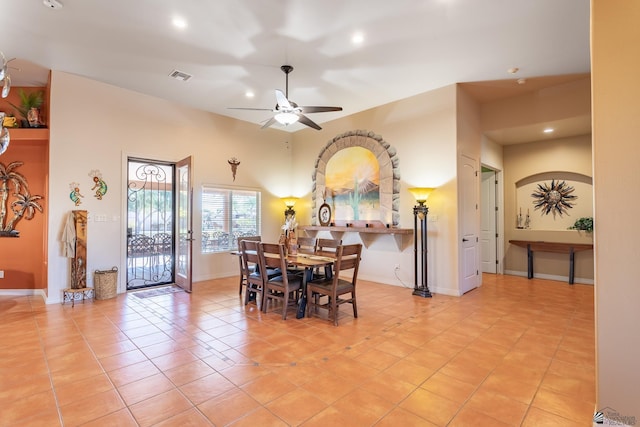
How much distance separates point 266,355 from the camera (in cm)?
282

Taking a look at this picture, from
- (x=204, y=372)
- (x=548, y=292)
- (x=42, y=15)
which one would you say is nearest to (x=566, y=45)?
(x=548, y=292)

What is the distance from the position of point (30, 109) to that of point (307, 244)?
4.72 m

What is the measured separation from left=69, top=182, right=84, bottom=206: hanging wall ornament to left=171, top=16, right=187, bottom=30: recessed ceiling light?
2.99 m

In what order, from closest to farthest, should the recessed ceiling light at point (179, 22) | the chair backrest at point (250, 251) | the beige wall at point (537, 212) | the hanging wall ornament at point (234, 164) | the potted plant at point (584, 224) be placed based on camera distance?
the recessed ceiling light at point (179, 22) → the chair backrest at point (250, 251) → the potted plant at point (584, 224) → the beige wall at point (537, 212) → the hanging wall ornament at point (234, 164)

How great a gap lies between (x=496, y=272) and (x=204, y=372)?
6568mm

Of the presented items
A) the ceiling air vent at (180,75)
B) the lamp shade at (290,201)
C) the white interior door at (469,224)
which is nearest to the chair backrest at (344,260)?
the white interior door at (469,224)

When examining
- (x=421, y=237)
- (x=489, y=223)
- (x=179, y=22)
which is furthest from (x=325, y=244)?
(x=489, y=223)

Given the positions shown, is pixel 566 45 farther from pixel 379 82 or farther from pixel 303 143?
→ pixel 303 143

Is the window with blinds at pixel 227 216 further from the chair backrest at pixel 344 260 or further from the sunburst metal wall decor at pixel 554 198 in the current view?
the sunburst metal wall decor at pixel 554 198

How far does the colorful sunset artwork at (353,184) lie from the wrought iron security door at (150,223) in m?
3.24

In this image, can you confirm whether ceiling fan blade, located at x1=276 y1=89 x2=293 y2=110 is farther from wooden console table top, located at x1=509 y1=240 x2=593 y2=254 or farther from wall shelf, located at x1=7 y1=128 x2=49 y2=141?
wooden console table top, located at x1=509 y1=240 x2=593 y2=254

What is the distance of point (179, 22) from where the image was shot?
3355 mm

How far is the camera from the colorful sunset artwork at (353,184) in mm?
6051

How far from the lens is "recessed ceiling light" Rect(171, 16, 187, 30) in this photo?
330 cm
